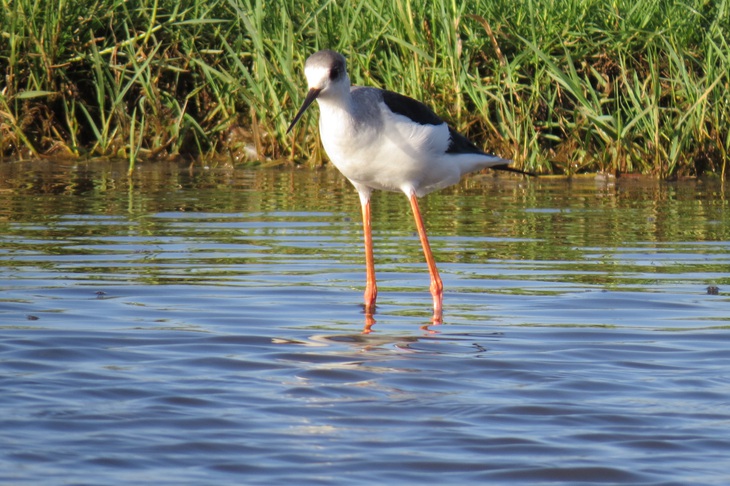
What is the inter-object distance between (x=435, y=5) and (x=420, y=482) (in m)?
8.21

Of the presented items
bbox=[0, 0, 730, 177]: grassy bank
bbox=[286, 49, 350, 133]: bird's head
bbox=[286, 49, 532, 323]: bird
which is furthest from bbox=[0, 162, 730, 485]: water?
bbox=[0, 0, 730, 177]: grassy bank

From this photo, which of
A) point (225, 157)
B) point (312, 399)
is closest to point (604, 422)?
point (312, 399)

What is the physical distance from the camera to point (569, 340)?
5.05 metres

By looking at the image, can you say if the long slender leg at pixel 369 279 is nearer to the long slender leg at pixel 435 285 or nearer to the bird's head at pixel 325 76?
the long slender leg at pixel 435 285

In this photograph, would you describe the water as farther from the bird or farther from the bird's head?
the bird's head

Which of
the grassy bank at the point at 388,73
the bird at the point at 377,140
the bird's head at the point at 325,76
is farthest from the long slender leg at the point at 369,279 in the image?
the grassy bank at the point at 388,73

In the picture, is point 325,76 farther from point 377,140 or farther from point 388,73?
point 388,73

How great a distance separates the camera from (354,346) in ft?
16.3

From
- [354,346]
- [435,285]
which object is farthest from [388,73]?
[354,346]

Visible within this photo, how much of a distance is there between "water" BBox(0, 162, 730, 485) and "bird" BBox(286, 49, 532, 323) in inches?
19.0

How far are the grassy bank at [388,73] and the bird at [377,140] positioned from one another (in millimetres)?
4067

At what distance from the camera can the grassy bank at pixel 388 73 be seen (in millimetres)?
10844

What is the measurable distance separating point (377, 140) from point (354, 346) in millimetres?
1435

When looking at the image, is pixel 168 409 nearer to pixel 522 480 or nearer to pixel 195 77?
pixel 522 480
